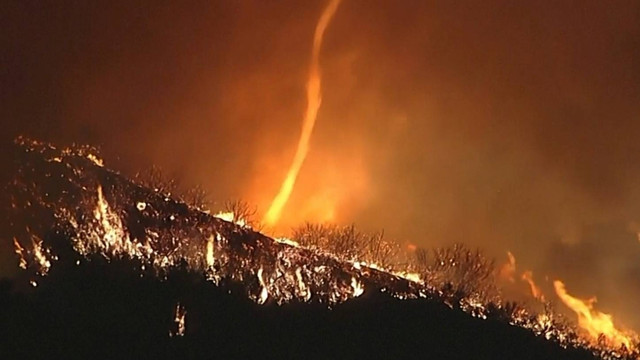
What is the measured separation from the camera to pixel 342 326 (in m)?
15.9

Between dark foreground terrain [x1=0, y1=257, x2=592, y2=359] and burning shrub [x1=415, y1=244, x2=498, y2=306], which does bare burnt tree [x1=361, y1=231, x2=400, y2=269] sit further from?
dark foreground terrain [x1=0, y1=257, x2=592, y2=359]

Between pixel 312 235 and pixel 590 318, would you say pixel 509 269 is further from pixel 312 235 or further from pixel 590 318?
pixel 312 235

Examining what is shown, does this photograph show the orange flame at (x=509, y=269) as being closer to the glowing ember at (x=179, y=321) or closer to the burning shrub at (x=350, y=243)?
the burning shrub at (x=350, y=243)

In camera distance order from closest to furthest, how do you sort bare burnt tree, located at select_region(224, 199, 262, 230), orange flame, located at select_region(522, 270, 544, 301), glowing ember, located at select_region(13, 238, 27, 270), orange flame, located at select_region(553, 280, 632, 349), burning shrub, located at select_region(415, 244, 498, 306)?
glowing ember, located at select_region(13, 238, 27, 270)
burning shrub, located at select_region(415, 244, 498, 306)
bare burnt tree, located at select_region(224, 199, 262, 230)
orange flame, located at select_region(553, 280, 632, 349)
orange flame, located at select_region(522, 270, 544, 301)

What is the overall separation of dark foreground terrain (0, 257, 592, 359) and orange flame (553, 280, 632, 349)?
35.9 feet

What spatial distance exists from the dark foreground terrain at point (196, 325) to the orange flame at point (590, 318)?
1095cm

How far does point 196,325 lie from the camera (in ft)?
48.0

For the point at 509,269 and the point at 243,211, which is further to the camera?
the point at 509,269

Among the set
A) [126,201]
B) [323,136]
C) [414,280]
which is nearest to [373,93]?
[323,136]

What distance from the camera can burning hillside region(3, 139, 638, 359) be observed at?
634 inches

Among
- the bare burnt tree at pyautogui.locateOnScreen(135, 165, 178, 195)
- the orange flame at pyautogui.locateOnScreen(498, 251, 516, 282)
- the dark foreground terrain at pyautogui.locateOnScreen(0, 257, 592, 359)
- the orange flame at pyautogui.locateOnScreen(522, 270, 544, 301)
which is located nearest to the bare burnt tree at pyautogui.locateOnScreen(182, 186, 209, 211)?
the bare burnt tree at pyautogui.locateOnScreen(135, 165, 178, 195)

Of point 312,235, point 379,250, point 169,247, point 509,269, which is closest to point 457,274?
point 379,250

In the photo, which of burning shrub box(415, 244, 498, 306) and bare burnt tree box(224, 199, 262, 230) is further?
bare burnt tree box(224, 199, 262, 230)

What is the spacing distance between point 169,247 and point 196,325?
2.73m
